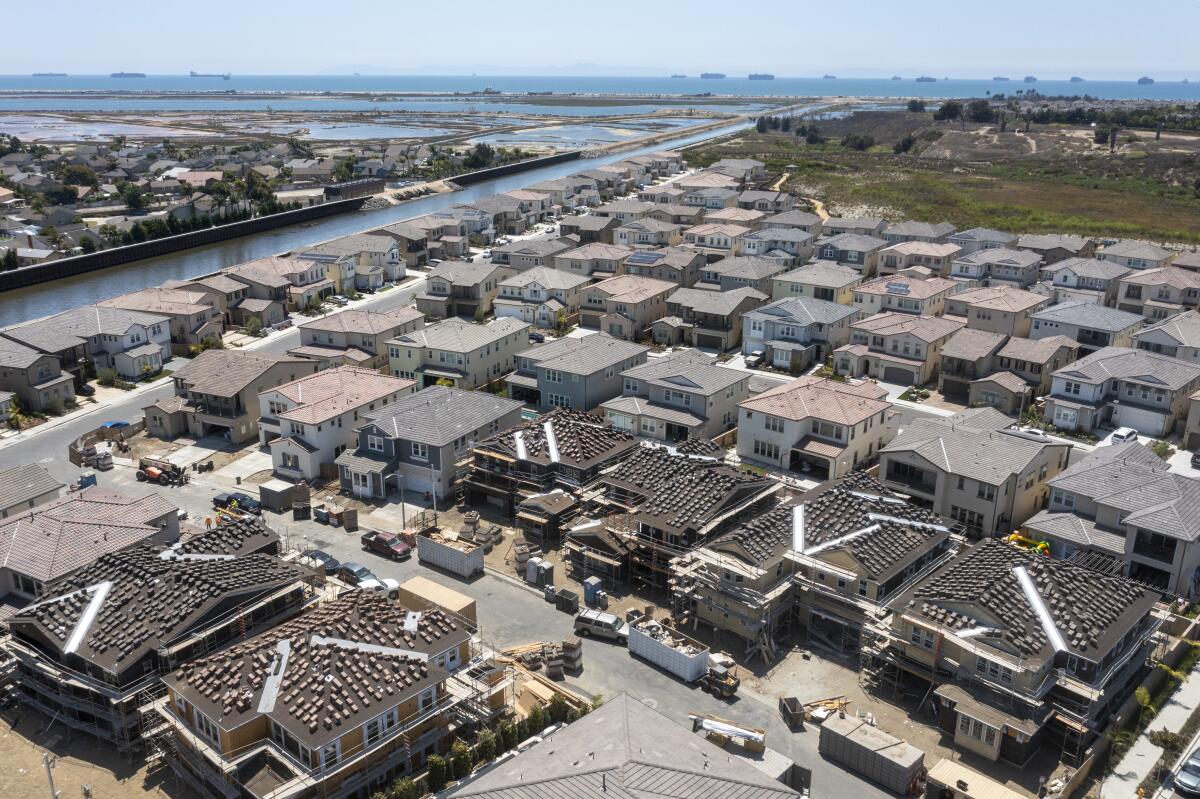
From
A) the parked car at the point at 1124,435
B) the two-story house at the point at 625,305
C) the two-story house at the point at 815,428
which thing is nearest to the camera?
the two-story house at the point at 815,428

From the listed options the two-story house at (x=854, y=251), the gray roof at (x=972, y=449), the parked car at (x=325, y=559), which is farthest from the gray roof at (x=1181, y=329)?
the parked car at (x=325, y=559)

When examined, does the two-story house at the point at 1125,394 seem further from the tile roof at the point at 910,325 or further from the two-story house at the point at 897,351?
the tile roof at the point at 910,325

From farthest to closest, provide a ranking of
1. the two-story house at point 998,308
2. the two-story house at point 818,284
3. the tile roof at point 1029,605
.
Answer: the two-story house at point 818,284, the two-story house at point 998,308, the tile roof at point 1029,605

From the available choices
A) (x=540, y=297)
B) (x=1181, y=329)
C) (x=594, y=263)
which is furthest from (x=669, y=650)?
(x=594, y=263)

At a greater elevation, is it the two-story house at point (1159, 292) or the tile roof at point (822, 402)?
the two-story house at point (1159, 292)

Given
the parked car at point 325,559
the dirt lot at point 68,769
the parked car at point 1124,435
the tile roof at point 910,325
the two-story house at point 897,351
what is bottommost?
the dirt lot at point 68,769

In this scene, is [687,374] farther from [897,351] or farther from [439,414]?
[897,351]

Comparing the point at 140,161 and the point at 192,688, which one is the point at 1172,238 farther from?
the point at 140,161
